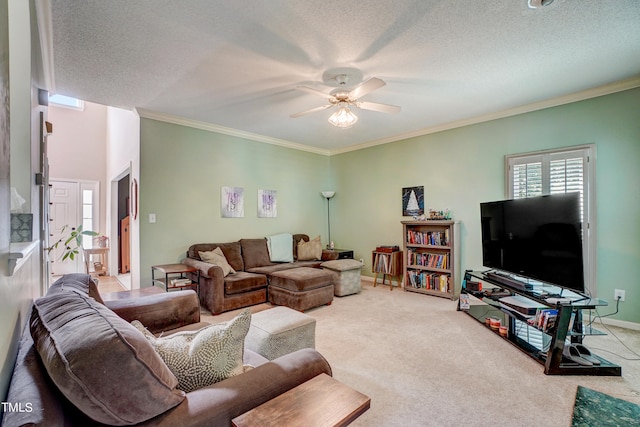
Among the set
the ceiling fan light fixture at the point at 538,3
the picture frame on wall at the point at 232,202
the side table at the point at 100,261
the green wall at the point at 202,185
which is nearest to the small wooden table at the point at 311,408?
the ceiling fan light fixture at the point at 538,3

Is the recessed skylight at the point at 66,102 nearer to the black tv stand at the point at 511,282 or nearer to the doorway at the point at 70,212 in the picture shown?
the doorway at the point at 70,212

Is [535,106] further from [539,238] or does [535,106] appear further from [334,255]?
[334,255]

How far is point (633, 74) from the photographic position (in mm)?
2941

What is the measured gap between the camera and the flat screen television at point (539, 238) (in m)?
2.43

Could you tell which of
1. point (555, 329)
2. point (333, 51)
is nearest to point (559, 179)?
point (555, 329)

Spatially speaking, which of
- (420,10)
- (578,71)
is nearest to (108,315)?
(420,10)

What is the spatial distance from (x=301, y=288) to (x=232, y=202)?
190 cm

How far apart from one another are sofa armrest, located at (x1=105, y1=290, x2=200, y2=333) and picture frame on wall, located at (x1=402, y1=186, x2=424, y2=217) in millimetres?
3667

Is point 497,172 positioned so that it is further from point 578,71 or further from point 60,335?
A: point 60,335

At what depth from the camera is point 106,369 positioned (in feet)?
2.56

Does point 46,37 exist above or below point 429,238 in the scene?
above

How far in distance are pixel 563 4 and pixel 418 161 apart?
2.95 meters

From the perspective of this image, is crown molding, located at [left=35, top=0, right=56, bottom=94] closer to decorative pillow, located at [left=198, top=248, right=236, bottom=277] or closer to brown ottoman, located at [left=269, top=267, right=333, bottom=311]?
decorative pillow, located at [left=198, top=248, right=236, bottom=277]

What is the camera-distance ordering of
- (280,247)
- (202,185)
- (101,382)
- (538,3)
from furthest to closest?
(280,247) < (202,185) < (538,3) < (101,382)
